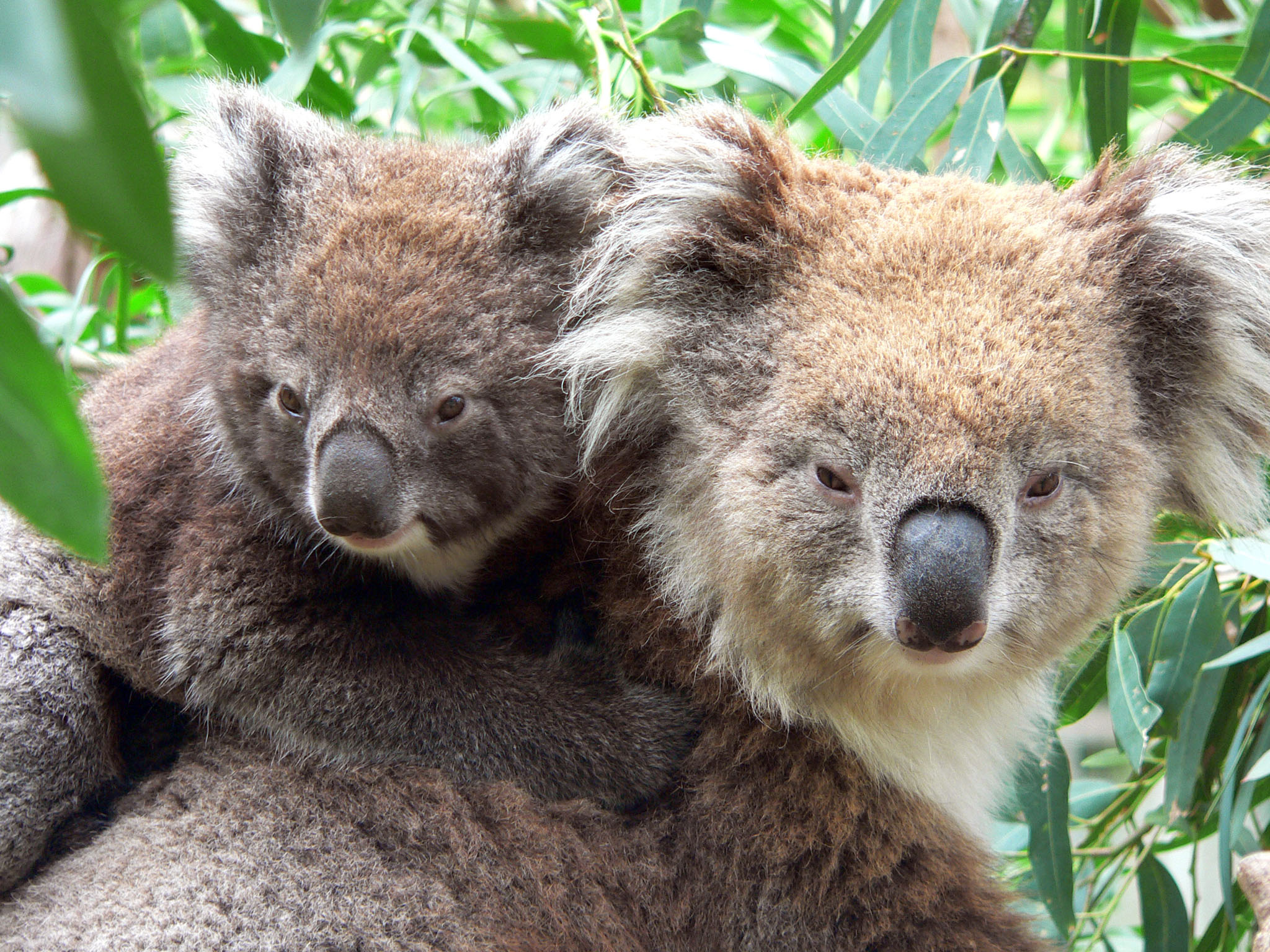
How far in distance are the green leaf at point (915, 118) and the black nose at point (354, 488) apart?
1.26m

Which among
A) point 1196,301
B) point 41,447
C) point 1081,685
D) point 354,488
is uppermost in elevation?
point 41,447

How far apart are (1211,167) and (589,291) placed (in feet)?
3.74

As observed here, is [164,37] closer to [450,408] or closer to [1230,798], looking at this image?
[450,408]

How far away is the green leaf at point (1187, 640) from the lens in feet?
7.89

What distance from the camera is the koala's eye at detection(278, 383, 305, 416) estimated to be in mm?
1994

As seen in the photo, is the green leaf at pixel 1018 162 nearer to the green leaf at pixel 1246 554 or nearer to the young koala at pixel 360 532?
the green leaf at pixel 1246 554

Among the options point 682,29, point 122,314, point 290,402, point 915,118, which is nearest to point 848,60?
point 915,118

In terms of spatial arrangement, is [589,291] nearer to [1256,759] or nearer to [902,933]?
[902,933]

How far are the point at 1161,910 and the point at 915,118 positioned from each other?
202 centimetres

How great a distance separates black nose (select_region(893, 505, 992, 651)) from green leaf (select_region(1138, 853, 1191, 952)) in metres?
1.56

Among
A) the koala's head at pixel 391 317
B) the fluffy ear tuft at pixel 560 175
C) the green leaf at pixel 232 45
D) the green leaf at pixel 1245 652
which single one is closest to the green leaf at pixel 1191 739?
the green leaf at pixel 1245 652

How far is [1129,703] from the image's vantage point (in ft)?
7.20

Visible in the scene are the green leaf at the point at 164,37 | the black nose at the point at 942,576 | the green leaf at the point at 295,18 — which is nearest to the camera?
the green leaf at the point at 295,18

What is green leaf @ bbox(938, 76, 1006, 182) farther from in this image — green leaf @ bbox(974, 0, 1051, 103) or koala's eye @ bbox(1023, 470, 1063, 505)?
koala's eye @ bbox(1023, 470, 1063, 505)
